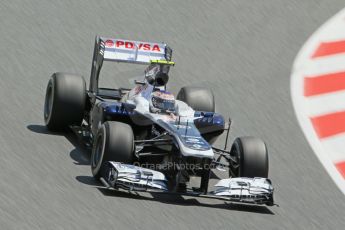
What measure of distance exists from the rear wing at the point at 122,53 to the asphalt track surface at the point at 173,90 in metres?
1.21

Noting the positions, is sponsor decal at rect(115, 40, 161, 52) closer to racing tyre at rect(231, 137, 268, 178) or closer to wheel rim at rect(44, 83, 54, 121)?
wheel rim at rect(44, 83, 54, 121)

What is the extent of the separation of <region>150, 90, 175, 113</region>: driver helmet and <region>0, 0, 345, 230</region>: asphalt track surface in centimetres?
123

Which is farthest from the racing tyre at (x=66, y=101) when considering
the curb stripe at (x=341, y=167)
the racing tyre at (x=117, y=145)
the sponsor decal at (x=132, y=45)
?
the curb stripe at (x=341, y=167)

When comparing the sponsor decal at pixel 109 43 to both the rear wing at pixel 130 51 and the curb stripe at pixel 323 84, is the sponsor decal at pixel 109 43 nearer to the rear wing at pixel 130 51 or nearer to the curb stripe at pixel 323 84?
the rear wing at pixel 130 51

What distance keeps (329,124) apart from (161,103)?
385cm

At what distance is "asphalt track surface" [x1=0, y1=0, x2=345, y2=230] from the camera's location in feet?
43.1

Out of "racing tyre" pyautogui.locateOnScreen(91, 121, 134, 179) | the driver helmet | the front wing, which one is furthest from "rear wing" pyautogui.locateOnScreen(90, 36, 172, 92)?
the front wing

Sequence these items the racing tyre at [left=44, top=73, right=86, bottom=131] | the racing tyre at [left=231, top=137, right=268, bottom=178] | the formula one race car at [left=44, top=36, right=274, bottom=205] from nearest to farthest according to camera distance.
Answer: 1. the formula one race car at [left=44, top=36, right=274, bottom=205]
2. the racing tyre at [left=231, top=137, right=268, bottom=178]
3. the racing tyre at [left=44, top=73, right=86, bottom=131]

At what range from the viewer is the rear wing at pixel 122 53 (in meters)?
16.9

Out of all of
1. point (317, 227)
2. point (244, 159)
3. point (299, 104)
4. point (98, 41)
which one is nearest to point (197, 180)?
point (244, 159)

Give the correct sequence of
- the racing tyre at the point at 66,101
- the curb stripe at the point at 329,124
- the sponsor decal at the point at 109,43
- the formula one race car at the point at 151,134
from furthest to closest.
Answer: the curb stripe at the point at 329,124 < the sponsor decal at the point at 109,43 < the racing tyre at the point at 66,101 < the formula one race car at the point at 151,134

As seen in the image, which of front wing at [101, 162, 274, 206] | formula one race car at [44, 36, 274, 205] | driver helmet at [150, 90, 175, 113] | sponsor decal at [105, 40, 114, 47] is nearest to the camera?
front wing at [101, 162, 274, 206]

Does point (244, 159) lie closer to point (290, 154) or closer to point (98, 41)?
point (290, 154)

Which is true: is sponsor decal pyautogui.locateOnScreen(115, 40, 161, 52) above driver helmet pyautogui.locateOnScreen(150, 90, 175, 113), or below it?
above
